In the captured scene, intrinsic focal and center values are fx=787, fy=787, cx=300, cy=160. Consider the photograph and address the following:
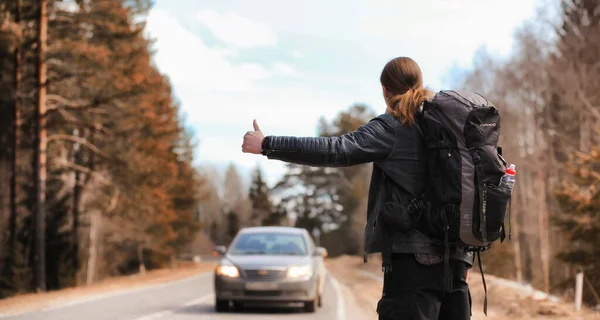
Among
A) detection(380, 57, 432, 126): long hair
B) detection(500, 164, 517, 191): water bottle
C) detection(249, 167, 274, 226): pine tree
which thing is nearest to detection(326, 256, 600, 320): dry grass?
detection(500, 164, 517, 191): water bottle

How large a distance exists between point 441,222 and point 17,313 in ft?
35.0

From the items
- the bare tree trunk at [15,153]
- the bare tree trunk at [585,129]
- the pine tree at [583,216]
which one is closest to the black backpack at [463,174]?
the pine tree at [583,216]

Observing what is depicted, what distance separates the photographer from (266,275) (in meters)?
13.0

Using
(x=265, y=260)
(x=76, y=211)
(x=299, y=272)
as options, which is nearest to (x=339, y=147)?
(x=299, y=272)

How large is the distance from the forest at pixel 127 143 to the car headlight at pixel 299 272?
5618mm

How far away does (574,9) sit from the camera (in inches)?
1364

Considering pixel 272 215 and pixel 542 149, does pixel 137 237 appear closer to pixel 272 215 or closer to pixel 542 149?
pixel 542 149

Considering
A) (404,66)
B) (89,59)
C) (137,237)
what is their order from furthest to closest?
(137,237) < (89,59) < (404,66)

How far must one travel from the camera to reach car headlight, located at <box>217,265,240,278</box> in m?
13.0

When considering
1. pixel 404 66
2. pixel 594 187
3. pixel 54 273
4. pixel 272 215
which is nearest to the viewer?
pixel 404 66

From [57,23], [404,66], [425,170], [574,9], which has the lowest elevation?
[425,170]

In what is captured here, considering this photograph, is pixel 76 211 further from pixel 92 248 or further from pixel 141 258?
pixel 141 258

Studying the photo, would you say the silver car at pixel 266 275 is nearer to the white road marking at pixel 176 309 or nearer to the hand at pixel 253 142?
the white road marking at pixel 176 309

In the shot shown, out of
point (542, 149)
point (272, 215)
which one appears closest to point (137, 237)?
point (542, 149)
